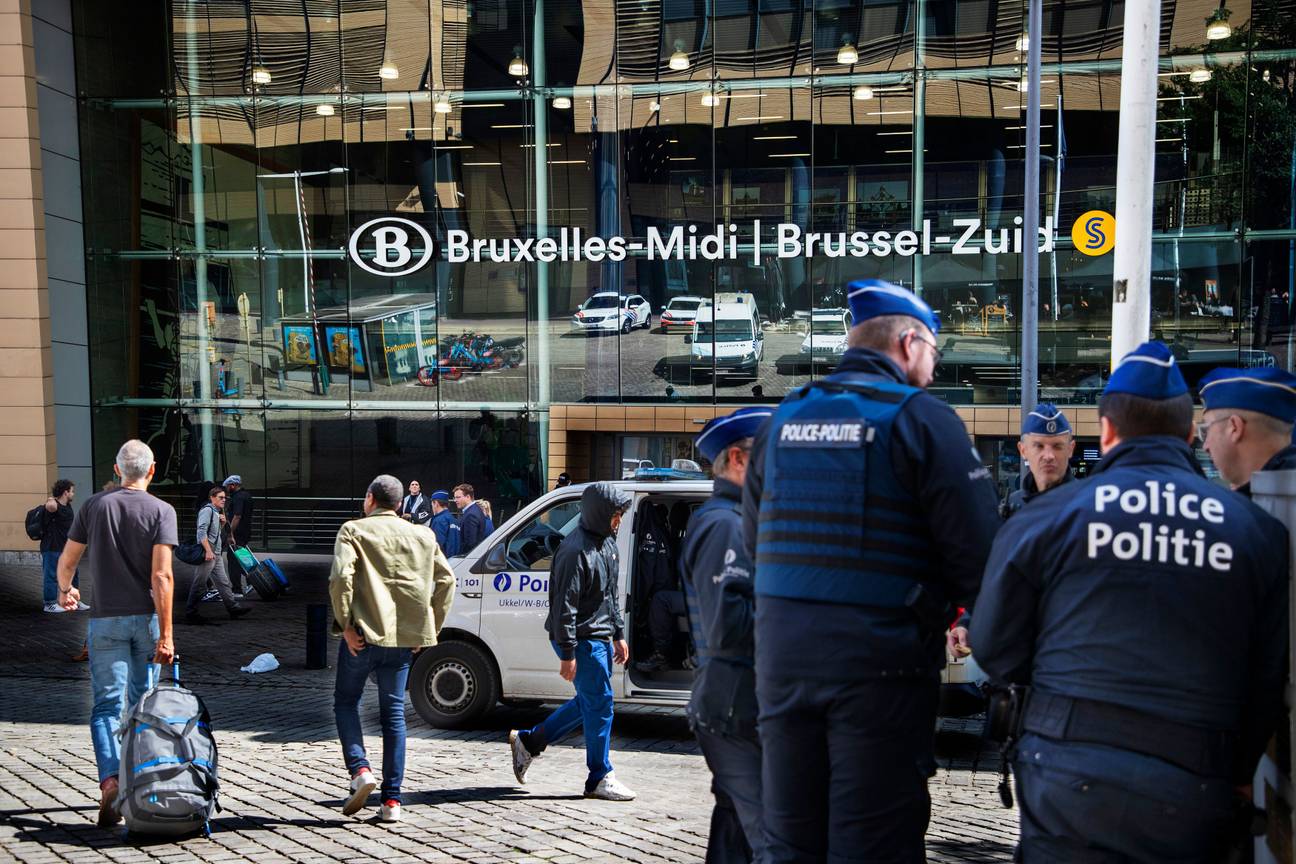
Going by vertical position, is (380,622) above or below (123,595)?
below

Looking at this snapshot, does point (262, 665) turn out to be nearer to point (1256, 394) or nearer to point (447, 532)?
point (447, 532)

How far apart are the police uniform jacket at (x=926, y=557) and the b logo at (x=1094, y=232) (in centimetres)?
1604

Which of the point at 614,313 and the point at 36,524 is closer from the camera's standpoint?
the point at 36,524

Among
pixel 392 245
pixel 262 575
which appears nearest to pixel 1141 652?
pixel 262 575

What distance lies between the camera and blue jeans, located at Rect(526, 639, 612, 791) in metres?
6.93

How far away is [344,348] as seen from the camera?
23359mm

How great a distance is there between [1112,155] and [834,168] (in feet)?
14.9

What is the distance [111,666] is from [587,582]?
2.47 meters

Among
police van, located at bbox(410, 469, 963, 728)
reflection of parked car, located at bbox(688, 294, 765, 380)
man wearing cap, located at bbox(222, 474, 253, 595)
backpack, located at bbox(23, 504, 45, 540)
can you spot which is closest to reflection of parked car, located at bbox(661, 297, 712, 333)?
reflection of parked car, located at bbox(688, 294, 765, 380)

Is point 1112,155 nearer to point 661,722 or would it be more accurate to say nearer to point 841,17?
point 841,17

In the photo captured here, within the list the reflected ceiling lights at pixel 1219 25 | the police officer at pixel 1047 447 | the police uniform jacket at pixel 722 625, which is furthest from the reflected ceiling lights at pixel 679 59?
the police uniform jacket at pixel 722 625

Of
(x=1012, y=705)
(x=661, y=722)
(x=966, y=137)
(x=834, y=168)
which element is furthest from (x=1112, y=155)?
(x=1012, y=705)

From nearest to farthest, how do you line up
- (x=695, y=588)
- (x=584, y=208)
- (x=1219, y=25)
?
(x=695, y=588) → (x=1219, y=25) → (x=584, y=208)

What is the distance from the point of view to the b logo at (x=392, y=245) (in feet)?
75.1
